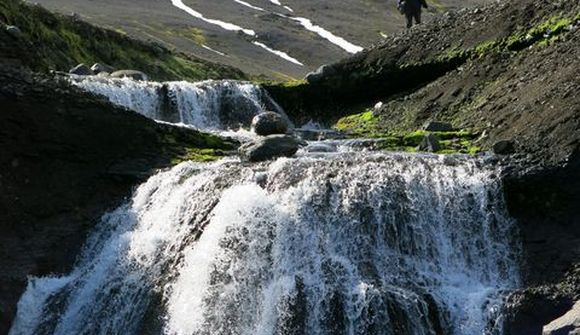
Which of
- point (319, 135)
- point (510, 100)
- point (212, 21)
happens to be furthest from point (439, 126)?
point (212, 21)

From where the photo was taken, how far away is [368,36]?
13125 cm

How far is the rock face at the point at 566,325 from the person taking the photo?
17656 millimetres

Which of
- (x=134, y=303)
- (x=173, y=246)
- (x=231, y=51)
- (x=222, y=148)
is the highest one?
(x=231, y=51)

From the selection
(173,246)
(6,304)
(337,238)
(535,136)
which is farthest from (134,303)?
(535,136)

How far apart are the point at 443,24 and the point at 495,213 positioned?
62.6 ft

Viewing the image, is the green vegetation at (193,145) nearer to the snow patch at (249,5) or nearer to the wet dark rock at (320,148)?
the wet dark rock at (320,148)

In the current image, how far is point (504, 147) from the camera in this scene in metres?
23.7

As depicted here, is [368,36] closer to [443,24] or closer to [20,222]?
[443,24]

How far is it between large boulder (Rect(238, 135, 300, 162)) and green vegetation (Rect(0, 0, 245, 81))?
1052 centimetres

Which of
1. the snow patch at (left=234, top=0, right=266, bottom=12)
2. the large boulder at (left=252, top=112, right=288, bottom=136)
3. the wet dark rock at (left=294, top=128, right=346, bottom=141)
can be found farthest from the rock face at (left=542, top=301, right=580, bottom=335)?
the snow patch at (left=234, top=0, right=266, bottom=12)

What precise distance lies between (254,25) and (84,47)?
77.9 metres

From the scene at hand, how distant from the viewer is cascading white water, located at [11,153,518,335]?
66.0ft

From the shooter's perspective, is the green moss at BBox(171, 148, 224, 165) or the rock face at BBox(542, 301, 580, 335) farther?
the green moss at BBox(171, 148, 224, 165)

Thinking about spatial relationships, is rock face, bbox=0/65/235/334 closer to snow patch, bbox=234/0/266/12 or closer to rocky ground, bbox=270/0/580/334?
rocky ground, bbox=270/0/580/334
